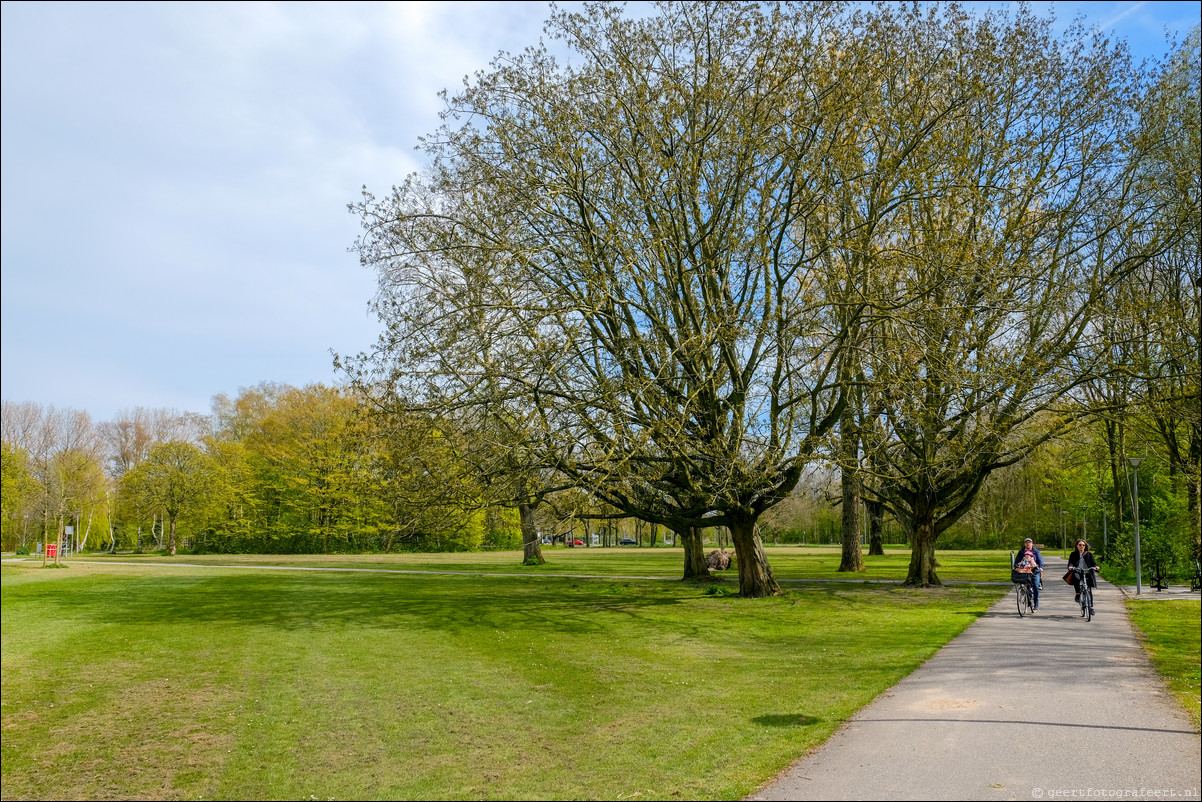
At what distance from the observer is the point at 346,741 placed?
332 inches

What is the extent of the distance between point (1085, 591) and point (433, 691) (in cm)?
1355

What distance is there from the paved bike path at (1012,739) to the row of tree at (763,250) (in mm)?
7755

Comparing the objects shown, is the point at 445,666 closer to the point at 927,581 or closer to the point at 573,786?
the point at 573,786

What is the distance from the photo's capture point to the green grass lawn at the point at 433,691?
734cm

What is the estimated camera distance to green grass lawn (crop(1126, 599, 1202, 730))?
9492mm

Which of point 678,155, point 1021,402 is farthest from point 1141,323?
point 678,155

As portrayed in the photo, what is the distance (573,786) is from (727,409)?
1423 cm

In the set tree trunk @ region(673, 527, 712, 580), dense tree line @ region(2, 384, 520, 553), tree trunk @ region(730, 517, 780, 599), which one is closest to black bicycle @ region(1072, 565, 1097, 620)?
tree trunk @ region(730, 517, 780, 599)

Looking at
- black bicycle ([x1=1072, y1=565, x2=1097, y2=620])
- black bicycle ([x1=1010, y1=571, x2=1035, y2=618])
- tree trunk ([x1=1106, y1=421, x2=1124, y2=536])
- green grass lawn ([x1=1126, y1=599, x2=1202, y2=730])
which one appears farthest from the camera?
tree trunk ([x1=1106, y1=421, x2=1124, y2=536])

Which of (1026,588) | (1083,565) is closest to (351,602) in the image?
(1026,588)

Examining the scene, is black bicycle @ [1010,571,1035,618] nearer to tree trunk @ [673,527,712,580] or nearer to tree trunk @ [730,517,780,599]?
tree trunk @ [730,517,780,599]

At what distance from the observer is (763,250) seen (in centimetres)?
1970

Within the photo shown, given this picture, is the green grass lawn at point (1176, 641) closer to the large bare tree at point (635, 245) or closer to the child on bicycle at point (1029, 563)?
the child on bicycle at point (1029, 563)

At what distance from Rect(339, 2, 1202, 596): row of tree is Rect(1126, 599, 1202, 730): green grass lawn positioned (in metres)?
4.78
